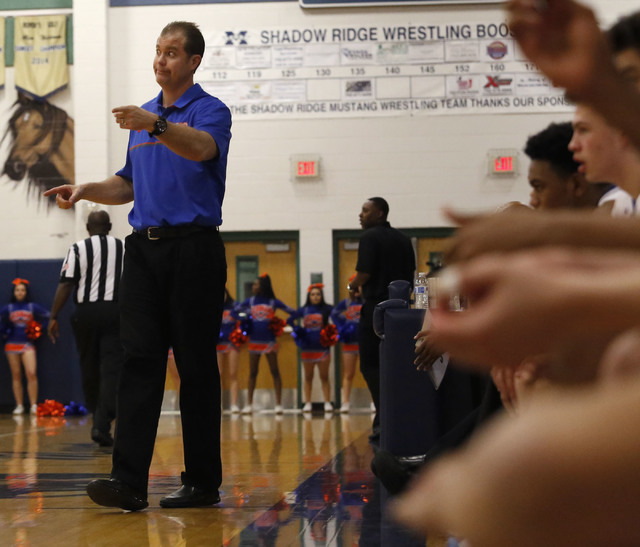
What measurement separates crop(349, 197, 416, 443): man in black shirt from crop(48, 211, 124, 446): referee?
1.90 m

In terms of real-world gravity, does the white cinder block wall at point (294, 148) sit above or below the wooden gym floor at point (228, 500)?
above

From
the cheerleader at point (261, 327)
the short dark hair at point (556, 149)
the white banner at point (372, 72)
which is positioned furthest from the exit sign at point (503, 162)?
the short dark hair at point (556, 149)

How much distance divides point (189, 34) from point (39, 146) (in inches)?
374

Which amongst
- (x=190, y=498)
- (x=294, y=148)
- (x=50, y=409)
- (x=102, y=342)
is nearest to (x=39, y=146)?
(x=294, y=148)

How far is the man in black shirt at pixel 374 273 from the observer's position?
6.57m

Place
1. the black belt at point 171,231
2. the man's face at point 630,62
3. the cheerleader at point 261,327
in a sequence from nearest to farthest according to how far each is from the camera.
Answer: the man's face at point 630,62 → the black belt at point 171,231 → the cheerleader at point 261,327

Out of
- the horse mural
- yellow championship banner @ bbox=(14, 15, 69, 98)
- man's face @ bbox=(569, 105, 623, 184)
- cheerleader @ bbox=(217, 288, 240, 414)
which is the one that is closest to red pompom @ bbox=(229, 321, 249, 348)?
cheerleader @ bbox=(217, 288, 240, 414)

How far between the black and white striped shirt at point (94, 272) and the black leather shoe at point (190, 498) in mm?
3465

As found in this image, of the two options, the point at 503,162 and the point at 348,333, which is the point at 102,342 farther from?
the point at 503,162

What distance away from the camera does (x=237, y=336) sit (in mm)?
11836

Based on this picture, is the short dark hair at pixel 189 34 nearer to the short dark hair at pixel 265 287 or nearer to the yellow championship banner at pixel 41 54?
the short dark hair at pixel 265 287

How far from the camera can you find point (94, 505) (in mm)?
3977

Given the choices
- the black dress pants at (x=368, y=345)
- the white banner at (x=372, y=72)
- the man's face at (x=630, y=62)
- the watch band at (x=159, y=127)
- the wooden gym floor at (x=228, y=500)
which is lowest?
the wooden gym floor at (x=228, y=500)

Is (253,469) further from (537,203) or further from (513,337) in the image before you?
(513,337)
